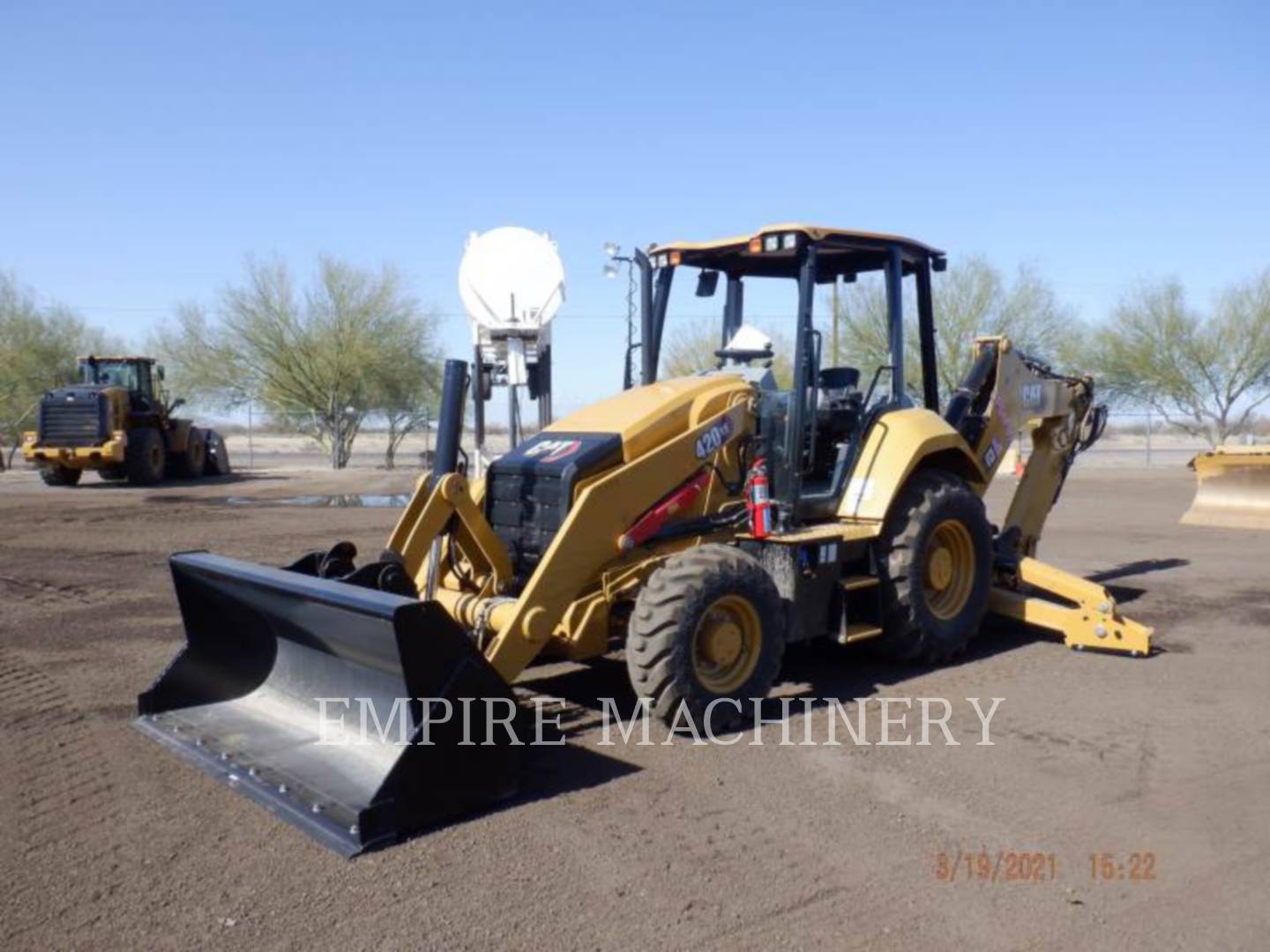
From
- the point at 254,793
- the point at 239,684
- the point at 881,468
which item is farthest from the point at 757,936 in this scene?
the point at 881,468

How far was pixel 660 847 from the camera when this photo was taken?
422 cm

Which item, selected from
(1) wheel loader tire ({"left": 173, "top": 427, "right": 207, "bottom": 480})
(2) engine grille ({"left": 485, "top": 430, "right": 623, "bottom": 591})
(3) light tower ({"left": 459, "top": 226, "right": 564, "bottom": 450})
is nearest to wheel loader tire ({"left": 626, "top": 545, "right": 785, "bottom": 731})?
(2) engine grille ({"left": 485, "top": 430, "right": 623, "bottom": 591})

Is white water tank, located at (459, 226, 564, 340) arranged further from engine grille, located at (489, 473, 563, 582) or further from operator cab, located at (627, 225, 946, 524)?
engine grille, located at (489, 473, 563, 582)

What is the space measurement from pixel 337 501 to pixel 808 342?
46.9 ft

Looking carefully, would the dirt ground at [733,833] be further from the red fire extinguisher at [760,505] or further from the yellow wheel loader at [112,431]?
the yellow wheel loader at [112,431]

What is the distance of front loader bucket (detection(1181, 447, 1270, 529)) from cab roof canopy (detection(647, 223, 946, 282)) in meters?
8.91

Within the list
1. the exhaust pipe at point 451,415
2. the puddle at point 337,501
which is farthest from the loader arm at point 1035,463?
the puddle at point 337,501

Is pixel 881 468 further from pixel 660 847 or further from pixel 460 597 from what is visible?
pixel 660 847

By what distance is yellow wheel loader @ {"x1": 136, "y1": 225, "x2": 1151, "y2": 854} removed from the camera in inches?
181

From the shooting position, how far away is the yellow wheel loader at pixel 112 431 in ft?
77.6

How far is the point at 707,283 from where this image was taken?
7461 millimetres

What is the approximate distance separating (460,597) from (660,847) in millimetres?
2005

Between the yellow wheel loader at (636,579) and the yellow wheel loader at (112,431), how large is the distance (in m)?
20.0
